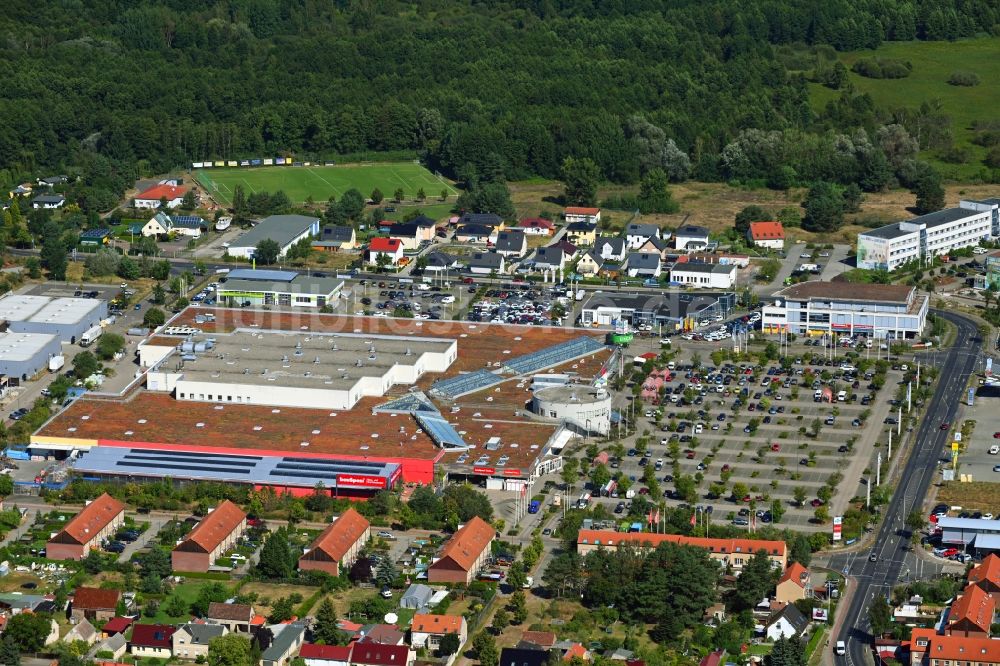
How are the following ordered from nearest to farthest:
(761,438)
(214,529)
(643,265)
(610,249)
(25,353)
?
(214,529) < (761,438) < (25,353) < (643,265) < (610,249)

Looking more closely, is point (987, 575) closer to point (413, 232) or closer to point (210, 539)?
point (210, 539)

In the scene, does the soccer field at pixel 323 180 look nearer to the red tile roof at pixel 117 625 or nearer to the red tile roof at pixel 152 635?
the red tile roof at pixel 117 625

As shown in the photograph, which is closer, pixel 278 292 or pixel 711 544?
pixel 711 544

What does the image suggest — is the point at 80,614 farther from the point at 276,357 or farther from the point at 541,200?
the point at 541,200

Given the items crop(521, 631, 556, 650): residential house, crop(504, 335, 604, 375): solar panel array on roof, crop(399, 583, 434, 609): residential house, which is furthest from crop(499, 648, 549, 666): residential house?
crop(504, 335, 604, 375): solar panel array on roof

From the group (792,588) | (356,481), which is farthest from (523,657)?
(356,481)

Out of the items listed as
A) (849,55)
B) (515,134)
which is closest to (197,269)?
(515,134)

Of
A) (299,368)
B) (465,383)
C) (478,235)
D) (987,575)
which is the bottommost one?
(478,235)
